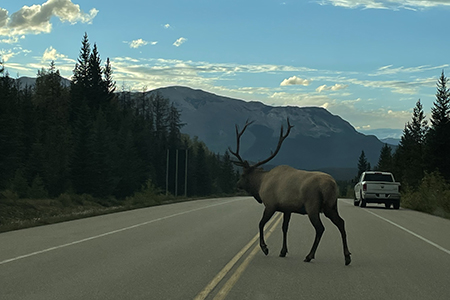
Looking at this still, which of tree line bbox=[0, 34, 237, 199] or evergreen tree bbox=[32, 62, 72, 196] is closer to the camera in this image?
tree line bbox=[0, 34, 237, 199]

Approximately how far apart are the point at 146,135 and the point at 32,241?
8875 centimetres

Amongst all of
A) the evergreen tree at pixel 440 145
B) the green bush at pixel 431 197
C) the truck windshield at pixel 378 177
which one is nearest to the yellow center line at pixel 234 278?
the green bush at pixel 431 197

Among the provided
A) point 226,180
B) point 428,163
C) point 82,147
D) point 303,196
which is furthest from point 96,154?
point 226,180

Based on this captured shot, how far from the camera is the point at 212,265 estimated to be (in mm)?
10109

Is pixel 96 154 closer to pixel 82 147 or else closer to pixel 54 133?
pixel 82 147

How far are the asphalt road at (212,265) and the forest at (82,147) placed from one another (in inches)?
979

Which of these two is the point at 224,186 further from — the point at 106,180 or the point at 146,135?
the point at 106,180

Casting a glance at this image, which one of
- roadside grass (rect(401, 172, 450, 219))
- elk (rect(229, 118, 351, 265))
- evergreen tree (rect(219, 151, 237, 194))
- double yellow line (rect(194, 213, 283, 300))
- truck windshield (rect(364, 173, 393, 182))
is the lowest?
evergreen tree (rect(219, 151, 237, 194))

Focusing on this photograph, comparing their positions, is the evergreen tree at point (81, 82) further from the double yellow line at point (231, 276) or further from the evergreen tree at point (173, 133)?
the double yellow line at point (231, 276)

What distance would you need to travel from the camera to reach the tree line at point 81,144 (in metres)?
59.6

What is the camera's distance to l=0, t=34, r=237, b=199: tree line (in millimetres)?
59553

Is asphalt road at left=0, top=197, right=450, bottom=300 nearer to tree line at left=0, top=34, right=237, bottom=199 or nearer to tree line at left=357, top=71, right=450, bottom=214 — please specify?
A: tree line at left=357, top=71, right=450, bottom=214

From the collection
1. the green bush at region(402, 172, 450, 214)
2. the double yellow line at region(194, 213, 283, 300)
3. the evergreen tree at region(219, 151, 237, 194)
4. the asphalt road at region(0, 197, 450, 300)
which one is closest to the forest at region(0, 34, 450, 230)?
the green bush at region(402, 172, 450, 214)

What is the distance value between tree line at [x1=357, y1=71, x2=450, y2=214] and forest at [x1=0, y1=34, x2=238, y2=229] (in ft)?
57.0
